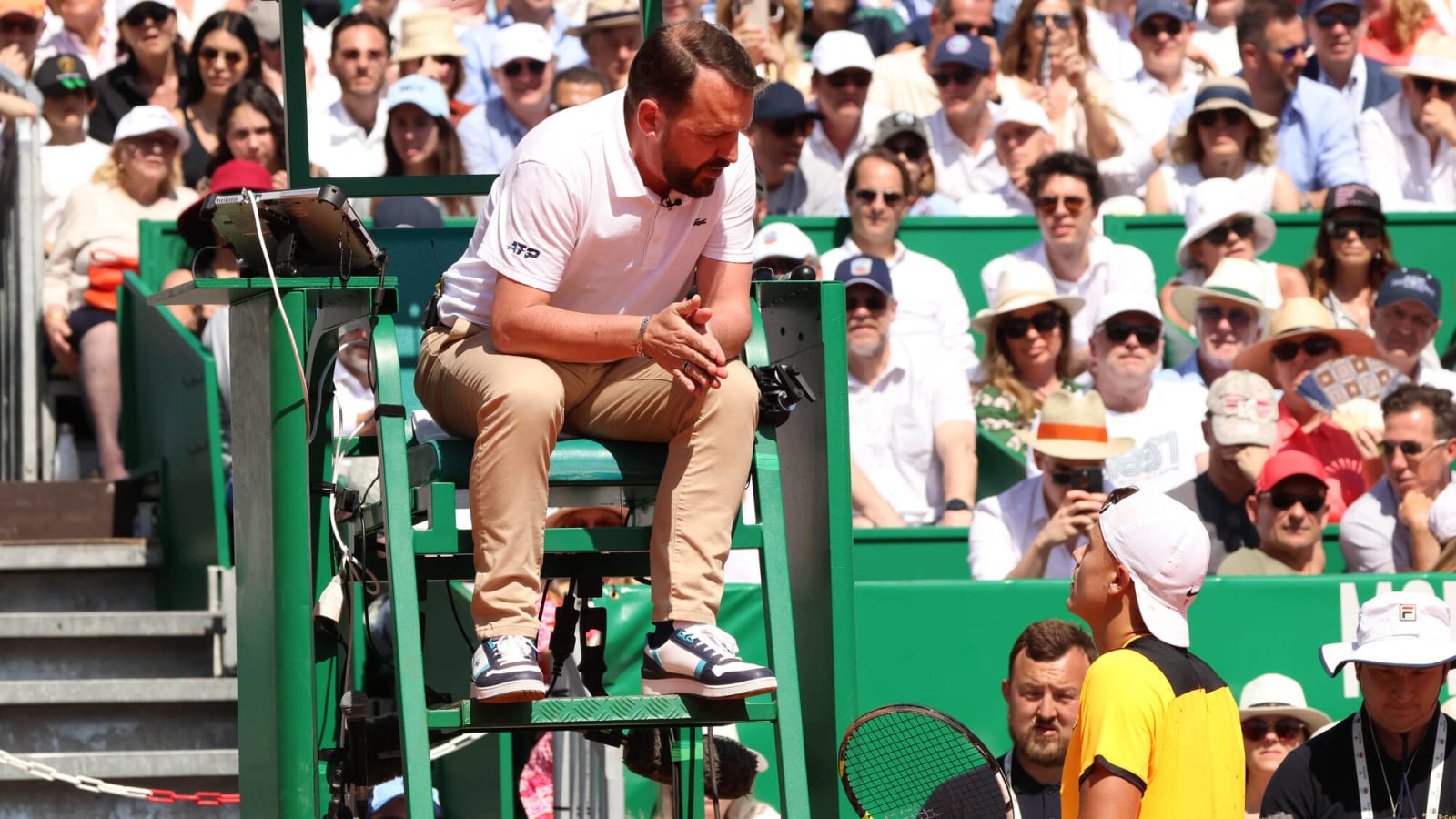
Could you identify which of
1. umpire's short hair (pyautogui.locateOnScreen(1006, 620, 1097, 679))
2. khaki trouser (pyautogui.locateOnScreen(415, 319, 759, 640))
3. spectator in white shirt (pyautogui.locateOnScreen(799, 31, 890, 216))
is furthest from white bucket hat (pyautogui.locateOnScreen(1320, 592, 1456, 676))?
spectator in white shirt (pyautogui.locateOnScreen(799, 31, 890, 216))

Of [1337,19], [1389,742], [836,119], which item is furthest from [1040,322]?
[1389,742]

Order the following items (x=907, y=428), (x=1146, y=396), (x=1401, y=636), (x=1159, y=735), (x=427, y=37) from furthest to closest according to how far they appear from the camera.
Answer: (x=427, y=37), (x=1146, y=396), (x=907, y=428), (x=1401, y=636), (x=1159, y=735)

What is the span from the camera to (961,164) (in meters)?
11.4

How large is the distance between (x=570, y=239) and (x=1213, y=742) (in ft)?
5.79

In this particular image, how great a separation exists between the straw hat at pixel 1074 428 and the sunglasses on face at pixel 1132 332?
3.38ft

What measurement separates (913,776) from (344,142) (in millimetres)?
4787

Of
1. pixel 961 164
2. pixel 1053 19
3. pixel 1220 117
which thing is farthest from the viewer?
pixel 1053 19

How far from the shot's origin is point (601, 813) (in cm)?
667

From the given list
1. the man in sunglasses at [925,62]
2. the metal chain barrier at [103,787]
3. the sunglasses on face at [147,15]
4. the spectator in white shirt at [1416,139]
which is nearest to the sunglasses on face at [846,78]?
the man in sunglasses at [925,62]

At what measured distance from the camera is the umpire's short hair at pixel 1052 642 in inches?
247

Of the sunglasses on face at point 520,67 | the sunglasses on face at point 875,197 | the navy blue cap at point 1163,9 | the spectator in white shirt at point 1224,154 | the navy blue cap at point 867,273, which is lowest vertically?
the navy blue cap at point 867,273

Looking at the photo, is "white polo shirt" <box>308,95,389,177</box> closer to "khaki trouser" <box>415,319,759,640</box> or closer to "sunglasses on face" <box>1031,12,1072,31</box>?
"khaki trouser" <box>415,319,759,640</box>

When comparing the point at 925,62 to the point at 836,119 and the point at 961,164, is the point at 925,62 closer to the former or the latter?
the point at 961,164

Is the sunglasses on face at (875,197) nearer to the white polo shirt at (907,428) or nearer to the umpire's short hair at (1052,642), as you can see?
the white polo shirt at (907,428)
